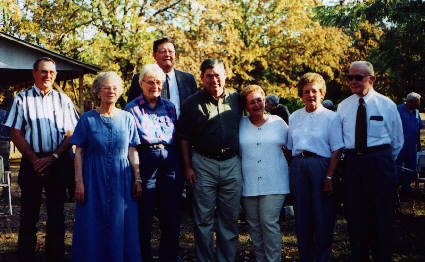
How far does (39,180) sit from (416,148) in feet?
25.5

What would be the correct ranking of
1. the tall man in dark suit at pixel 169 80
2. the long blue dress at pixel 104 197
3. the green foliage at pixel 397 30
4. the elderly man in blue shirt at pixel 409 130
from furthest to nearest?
the green foliage at pixel 397 30
the elderly man in blue shirt at pixel 409 130
the tall man in dark suit at pixel 169 80
the long blue dress at pixel 104 197

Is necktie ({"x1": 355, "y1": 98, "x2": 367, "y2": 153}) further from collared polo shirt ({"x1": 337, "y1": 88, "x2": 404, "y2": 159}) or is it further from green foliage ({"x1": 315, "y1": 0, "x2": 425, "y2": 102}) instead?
green foliage ({"x1": 315, "y1": 0, "x2": 425, "y2": 102})

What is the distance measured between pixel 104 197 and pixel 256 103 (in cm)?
166

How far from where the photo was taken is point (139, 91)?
4371 mm

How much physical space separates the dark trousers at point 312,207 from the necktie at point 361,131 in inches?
13.1

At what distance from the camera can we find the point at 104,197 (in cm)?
365

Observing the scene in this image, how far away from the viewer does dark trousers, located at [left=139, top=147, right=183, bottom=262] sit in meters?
3.88

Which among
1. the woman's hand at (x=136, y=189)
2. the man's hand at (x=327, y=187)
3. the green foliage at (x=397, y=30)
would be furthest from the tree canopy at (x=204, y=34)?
the woman's hand at (x=136, y=189)

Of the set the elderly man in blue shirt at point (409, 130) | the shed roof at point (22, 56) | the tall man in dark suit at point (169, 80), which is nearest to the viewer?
the tall man in dark suit at point (169, 80)

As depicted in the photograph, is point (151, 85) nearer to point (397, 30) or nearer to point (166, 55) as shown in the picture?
point (166, 55)

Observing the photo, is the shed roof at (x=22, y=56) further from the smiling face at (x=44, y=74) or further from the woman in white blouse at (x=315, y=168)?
the woman in white blouse at (x=315, y=168)

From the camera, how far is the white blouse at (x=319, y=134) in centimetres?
387

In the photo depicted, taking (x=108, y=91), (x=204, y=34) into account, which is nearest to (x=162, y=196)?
(x=108, y=91)

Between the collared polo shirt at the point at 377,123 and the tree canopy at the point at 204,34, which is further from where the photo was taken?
the tree canopy at the point at 204,34
